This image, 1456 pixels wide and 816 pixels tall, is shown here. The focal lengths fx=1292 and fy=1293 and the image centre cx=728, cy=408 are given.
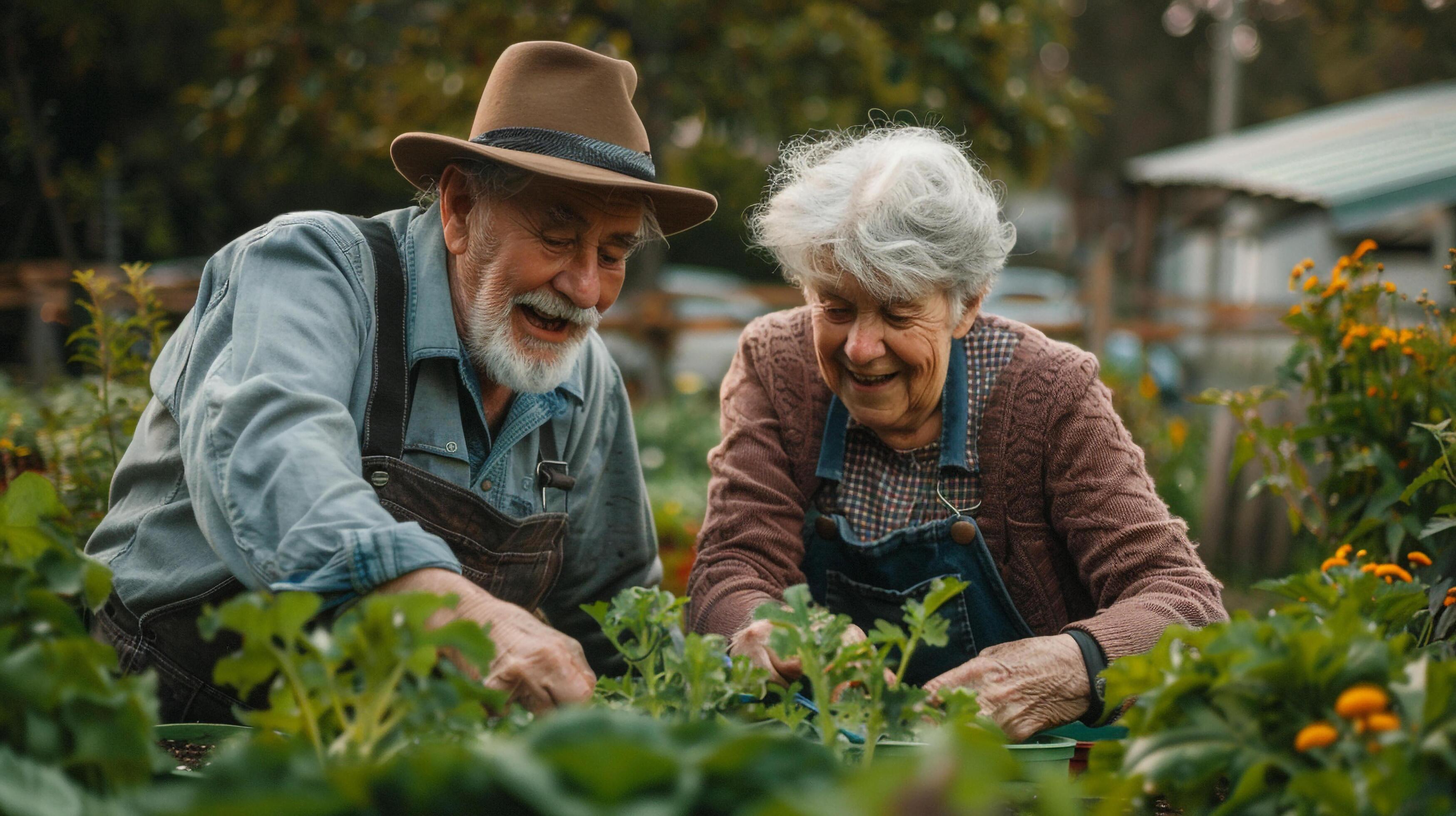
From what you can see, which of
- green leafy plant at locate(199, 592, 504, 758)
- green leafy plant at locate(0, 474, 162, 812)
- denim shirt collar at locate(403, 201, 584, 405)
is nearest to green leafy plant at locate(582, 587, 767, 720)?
green leafy plant at locate(199, 592, 504, 758)

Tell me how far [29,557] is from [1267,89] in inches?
990

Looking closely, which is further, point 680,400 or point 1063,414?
point 680,400

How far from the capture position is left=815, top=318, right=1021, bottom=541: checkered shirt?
2.48 metres

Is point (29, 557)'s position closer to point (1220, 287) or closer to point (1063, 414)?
point (1063, 414)

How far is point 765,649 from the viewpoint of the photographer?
208cm

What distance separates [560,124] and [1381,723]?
172 cm

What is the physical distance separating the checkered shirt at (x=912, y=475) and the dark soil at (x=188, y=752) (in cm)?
133

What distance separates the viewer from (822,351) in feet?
8.08

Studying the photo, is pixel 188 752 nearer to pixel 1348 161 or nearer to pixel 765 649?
pixel 765 649

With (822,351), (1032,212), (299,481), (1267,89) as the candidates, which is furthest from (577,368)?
(1032,212)

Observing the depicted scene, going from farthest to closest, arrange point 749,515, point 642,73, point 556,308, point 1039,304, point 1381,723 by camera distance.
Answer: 1. point 1039,304
2. point 642,73
3. point 749,515
4. point 556,308
5. point 1381,723

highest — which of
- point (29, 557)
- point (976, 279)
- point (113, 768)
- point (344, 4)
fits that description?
point (344, 4)

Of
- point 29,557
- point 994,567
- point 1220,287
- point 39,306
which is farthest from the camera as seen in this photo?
point 1220,287

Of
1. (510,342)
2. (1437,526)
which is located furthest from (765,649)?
(1437,526)
